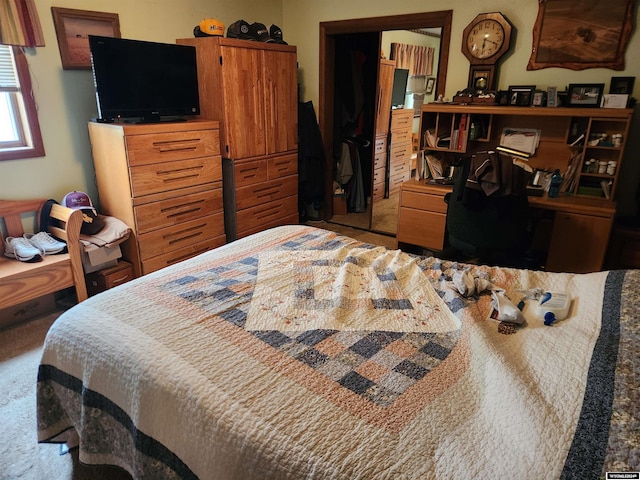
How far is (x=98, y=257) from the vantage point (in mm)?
2783

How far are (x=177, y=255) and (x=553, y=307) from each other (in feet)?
8.37

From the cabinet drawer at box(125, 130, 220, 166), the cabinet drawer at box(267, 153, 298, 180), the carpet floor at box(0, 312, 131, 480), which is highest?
the cabinet drawer at box(125, 130, 220, 166)

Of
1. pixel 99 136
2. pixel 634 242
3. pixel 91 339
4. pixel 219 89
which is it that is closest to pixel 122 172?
pixel 99 136

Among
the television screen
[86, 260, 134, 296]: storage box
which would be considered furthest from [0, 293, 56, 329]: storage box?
the television screen

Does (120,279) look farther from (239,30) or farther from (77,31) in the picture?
(239,30)

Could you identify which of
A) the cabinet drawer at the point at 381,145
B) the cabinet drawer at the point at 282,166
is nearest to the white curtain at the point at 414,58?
the cabinet drawer at the point at 381,145

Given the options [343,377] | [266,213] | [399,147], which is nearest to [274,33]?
[266,213]

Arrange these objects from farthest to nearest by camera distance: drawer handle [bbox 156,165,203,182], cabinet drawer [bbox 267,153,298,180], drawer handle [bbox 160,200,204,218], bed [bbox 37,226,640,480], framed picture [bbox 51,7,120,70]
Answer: cabinet drawer [bbox 267,153,298,180] → drawer handle [bbox 160,200,204,218] → drawer handle [bbox 156,165,203,182] → framed picture [bbox 51,7,120,70] → bed [bbox 37,226,640,480]

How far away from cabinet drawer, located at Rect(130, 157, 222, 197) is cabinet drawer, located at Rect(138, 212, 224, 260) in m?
0.29

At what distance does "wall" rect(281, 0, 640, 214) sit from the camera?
9.75 feet

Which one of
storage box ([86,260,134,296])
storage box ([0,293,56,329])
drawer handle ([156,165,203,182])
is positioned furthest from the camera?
drawer handle ([156,165,203,182])

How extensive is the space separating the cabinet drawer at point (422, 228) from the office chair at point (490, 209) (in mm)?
427

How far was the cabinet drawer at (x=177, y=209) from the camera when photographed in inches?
115

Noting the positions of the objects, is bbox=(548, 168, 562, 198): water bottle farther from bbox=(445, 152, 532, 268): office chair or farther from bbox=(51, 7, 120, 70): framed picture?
bbox=(51, 7, 120, 70): framed picture
